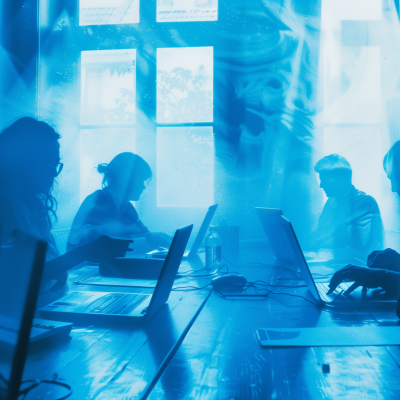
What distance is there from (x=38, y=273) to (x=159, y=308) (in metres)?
0.71

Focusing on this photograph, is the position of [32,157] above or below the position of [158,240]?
above

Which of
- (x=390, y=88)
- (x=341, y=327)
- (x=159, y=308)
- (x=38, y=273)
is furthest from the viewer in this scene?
(x=390, y=88)

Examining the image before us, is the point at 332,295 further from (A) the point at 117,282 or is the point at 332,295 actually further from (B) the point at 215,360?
(A) the point at 117,282

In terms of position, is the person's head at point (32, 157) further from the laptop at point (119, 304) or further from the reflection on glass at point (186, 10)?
the reflection on glass at point (186, 10)

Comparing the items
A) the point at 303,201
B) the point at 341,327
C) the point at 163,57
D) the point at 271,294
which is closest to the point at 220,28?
the point at 163,57

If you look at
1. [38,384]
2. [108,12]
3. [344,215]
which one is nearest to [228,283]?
[38,384]

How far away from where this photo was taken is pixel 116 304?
111 centimetres

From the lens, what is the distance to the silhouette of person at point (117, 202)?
2939mm

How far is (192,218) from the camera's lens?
3.65 m

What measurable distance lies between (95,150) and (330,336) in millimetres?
3242

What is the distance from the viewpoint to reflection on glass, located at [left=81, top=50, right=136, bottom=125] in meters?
3.62

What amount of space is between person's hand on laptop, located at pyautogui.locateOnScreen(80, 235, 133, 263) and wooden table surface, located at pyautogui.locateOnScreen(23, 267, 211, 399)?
45cm

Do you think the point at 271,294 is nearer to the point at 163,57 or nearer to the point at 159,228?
the point at 159,228

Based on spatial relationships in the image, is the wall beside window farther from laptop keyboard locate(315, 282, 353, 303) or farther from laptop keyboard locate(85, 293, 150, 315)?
laptop keyboard locate(85, 293, 150, 315)
